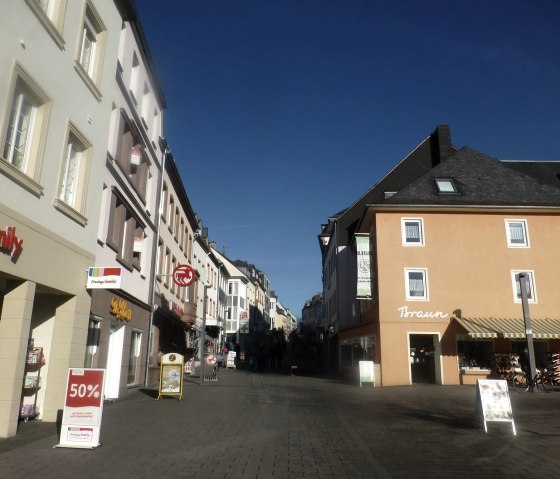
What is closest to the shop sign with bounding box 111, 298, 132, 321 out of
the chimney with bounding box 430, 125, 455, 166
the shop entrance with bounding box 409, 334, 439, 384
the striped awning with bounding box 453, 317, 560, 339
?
the shop entrance with bounding box 409, 334, 439, 384

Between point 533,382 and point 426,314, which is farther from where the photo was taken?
point 426,314

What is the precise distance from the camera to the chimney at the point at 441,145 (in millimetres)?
36000

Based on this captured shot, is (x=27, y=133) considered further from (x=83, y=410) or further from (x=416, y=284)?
(x=416, y=284)

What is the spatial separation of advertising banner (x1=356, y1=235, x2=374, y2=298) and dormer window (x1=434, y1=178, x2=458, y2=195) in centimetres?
466

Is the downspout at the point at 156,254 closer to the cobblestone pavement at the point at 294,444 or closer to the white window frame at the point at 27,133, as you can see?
the cobblestone pavement at the point at 294,444

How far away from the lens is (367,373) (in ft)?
74.8

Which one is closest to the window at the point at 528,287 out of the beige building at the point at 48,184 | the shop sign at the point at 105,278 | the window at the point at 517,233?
the window at the point at 517,233

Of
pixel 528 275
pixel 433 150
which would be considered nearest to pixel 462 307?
pixel 528 275

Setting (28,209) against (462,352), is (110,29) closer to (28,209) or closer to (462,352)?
(28,209)

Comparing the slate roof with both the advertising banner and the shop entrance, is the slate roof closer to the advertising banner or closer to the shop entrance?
the advertising banner

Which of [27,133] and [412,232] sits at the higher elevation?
[412,232]

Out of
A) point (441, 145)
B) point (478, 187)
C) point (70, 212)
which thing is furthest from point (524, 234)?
point (70, 212)

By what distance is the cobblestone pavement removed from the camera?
6.89 meters

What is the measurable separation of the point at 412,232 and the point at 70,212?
18178 millimetres
